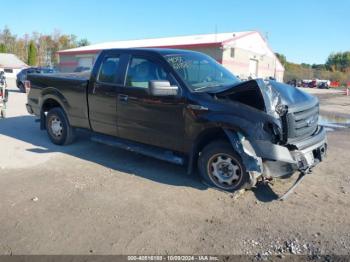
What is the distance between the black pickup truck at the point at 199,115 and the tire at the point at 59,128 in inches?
16.4

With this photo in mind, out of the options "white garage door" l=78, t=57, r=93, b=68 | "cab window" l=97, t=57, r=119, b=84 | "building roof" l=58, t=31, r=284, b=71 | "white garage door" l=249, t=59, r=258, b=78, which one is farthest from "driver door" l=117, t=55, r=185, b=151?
"white garage door" l=78, t=57, r=93, b=68

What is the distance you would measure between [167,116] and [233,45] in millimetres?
30055

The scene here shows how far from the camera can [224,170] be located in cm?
483

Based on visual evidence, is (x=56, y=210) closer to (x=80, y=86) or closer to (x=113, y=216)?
(x=113, y=216)

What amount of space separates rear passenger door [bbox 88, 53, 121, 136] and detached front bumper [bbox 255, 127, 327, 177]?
2682 millimetres

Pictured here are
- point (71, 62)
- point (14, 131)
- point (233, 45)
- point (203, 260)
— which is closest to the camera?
point (203, 260)

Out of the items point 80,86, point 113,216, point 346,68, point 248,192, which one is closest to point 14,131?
point 80,86

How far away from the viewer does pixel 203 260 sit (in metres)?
3.27

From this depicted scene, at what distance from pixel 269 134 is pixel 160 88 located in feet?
5.26

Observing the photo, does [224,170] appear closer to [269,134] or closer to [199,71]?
[269,134]

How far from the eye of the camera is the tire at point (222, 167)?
4652mm

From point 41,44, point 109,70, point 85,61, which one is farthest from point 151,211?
point 41,44

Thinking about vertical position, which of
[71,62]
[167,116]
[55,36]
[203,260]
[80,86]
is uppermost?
[55,36]

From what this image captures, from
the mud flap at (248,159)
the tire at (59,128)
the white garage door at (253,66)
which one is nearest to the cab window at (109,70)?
the tire at (59,128)
